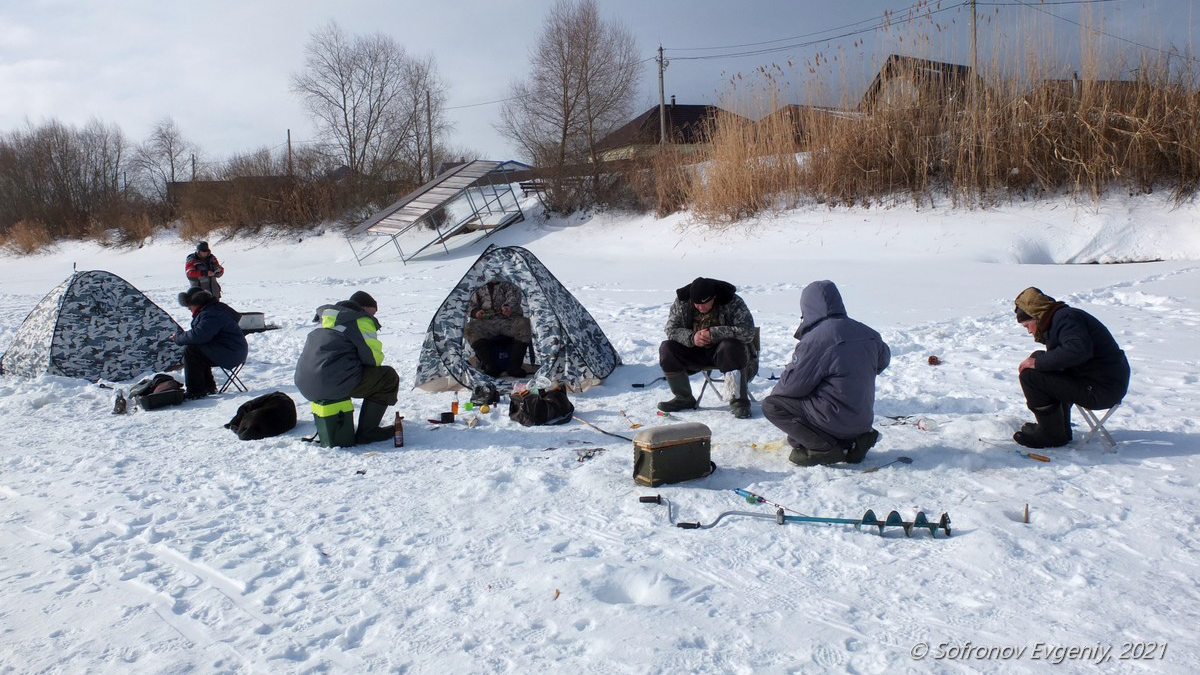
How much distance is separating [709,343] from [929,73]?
994cm

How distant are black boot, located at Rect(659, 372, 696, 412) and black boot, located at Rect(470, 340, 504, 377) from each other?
1884 mm

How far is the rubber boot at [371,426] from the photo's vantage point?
5250 millimetres

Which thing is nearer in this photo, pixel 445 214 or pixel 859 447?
pixel 859 447

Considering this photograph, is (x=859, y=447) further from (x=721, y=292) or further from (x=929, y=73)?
(x=929, y=73)

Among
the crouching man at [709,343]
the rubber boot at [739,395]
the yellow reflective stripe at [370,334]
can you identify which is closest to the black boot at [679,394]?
the crouching man at [709,343]

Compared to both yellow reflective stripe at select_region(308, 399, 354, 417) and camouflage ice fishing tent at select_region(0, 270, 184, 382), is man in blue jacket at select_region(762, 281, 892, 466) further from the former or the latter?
camouflage ice fishing tent at select_region(0, 270, 184, 382)

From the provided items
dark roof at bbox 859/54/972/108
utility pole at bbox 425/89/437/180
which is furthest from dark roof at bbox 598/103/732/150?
utility pole at bbox 425/89/437/180

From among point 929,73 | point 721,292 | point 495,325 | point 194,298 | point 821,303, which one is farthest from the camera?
point 929,73

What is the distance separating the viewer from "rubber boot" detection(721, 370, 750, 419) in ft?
18.0

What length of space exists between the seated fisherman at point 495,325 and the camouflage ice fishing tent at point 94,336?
332 centimetres

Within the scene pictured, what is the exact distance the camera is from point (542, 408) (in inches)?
218

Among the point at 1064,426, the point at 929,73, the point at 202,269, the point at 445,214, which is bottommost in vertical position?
the point at 1064,426

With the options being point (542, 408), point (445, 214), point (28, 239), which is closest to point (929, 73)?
point (542, 408)

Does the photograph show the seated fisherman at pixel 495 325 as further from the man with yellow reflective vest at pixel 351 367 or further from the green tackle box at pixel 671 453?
the green tackle box at pixel 671 453
